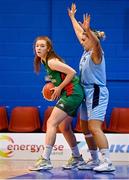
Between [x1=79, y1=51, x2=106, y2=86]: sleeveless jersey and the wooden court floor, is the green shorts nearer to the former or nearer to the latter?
[x1=79, y1=51, x2=106, y2=86]: sleeveless jersey

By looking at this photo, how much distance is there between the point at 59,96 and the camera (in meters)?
5.71

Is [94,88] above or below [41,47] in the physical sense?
below

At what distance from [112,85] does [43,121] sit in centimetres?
134

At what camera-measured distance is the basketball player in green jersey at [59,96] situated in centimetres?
555

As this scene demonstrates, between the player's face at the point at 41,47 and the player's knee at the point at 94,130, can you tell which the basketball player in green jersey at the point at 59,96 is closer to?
the player's face at the point at 41,47

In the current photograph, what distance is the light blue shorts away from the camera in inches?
220

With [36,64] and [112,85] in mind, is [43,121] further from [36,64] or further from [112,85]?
[36,64]

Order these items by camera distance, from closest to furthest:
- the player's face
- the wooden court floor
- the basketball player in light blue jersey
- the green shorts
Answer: the wooden court floor, the basketball player in light blue jersey, the green shorts, the player's face

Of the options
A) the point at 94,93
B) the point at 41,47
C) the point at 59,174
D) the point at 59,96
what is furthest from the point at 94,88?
the point at 59,174

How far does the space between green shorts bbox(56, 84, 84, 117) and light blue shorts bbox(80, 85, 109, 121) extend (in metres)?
0.09

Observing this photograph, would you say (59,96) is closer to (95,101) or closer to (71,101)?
(71,101)

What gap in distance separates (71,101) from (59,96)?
173mm

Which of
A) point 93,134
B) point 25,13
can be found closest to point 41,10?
point 25,13

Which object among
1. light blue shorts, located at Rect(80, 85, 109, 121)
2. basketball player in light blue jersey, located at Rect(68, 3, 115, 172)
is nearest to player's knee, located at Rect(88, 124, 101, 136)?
basketball player in light blue jersey, located at Rect(68, 3, 115, 172)
